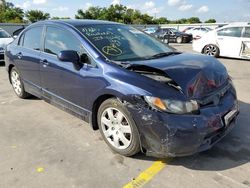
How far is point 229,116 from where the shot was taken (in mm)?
3547

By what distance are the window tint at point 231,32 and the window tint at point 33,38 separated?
8927 millimetres

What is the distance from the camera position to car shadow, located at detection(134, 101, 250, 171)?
132 inches

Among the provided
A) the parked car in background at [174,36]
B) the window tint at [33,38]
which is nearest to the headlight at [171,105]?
the window tint at [33,38]

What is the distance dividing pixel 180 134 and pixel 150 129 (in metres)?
0.32

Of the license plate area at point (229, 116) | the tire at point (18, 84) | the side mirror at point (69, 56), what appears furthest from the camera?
the tire at point (18, 84)

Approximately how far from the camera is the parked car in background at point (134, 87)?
311 centimetres

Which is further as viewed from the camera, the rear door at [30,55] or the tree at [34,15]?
the tree at [34,15]

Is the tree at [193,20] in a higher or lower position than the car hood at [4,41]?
lower

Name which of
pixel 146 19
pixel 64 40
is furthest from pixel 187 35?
pixel 146 19

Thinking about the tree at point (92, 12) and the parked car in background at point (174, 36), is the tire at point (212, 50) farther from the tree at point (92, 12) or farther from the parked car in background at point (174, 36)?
the tree at point (92, 12)

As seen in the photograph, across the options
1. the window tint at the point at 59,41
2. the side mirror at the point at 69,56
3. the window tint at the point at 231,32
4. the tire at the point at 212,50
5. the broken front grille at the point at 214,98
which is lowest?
the tire at the point at 212,50

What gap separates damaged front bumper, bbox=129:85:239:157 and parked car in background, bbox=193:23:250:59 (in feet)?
30.2

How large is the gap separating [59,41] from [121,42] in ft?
3.26

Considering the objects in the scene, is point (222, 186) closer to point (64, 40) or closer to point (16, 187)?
point (16, 187)
